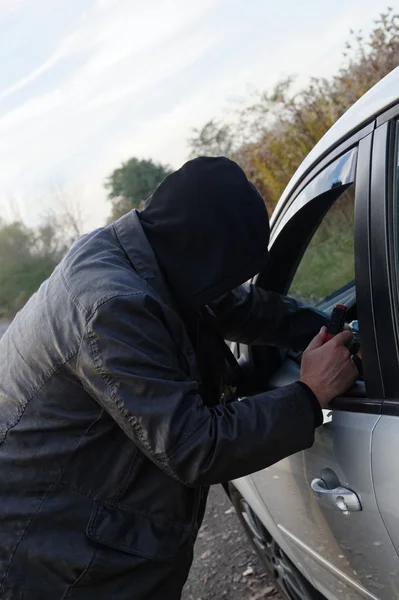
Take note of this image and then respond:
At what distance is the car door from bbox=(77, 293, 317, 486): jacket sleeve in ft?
0.40

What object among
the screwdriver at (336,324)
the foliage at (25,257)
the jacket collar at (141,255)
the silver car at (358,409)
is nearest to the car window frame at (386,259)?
the silver car at (358,409)

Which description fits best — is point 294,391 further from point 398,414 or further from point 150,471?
point 150,471

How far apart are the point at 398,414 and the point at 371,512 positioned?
0.24 meters

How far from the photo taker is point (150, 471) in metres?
1.67

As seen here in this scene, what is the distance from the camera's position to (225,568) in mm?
3201

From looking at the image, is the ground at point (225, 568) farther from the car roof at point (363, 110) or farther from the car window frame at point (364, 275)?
the car roof at point (363, 110)

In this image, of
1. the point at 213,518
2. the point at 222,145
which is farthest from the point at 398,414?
the point at 222,145

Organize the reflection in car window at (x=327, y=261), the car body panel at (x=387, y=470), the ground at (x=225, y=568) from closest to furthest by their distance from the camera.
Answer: the car body panel at (x=387, y=470), the reflection in car window at (x=327, y=261), the ground at (x=225, y=568)

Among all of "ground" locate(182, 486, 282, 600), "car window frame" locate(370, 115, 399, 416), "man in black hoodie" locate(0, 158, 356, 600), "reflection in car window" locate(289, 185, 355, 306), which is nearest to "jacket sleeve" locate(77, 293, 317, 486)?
"man in black hoodie" locate(0, 158, 356, 600)

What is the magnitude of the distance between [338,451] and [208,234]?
65cm

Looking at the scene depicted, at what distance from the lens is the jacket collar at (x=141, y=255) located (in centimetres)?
168

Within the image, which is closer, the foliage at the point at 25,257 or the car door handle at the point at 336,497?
the car door handle at the point at 336,497

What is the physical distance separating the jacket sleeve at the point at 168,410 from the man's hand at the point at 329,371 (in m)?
0.06

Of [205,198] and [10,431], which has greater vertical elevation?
[205,198]
